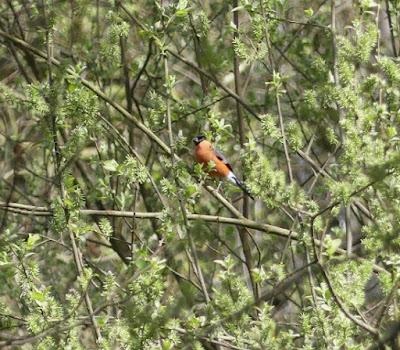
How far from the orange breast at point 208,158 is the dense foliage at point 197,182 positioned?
6.7 inches

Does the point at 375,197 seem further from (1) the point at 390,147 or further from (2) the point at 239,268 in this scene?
(2) the point at 239,268

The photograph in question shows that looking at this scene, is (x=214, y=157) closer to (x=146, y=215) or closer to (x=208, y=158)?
(x=208, y=158)

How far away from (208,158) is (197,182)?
57 centimetres

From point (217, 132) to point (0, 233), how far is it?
4.48ft

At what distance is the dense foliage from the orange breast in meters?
0.17

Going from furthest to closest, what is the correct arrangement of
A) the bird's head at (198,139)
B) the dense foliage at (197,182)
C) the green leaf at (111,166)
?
the bird's head at (198,139), the green leaf at (111,166), the dense foliage at (197,182)

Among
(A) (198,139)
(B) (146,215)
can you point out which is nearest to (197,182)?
(B) (146,215)

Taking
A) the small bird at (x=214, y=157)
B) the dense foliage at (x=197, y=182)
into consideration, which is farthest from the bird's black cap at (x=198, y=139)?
the dense foliage at (x=197, y=182)

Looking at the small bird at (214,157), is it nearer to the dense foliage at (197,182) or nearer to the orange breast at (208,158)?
the orange breast at (208,158)

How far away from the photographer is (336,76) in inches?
213

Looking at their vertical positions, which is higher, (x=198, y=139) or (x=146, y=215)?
(x=198, y=139)

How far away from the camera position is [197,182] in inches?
219

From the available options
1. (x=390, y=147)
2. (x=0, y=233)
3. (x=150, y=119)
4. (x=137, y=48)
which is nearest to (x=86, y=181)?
(x=137, y=48)

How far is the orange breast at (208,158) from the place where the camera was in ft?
19.7
